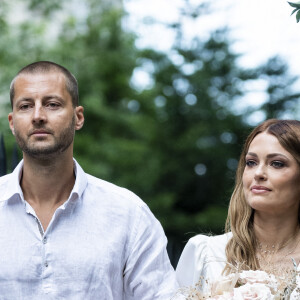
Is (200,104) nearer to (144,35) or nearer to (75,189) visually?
(144,35)

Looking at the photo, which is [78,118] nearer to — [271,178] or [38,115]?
[38,115]

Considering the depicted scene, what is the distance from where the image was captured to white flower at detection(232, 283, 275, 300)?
2953 millimetres

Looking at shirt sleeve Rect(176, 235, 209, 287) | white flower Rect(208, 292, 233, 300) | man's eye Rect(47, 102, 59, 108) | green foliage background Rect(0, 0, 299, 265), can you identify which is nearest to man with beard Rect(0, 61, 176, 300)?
man's eye Rect(47, 102, 59, 108)

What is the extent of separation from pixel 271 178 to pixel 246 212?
358 millimetres

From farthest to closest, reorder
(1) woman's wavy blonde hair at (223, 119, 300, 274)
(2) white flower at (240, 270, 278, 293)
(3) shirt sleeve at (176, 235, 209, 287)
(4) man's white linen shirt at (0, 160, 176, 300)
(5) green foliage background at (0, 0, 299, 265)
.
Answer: (5) green foliage background at (0, 0, 299, 265) < (3) shirt sleeve at (176, 235, 209, 287) < (1) woman's wavy blonde hair at (223, 119, 300, 274) < (4) man's white linen shirt at (0, 160, 176, 300) < (2) white flower at (240, 270, 278, 293)

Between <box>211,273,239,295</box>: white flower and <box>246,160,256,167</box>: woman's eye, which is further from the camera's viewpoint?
<box>246,160,256,167</box>: woman's eye

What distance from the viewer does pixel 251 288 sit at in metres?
3.02

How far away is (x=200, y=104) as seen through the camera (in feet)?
53.4

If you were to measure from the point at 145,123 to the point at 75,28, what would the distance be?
23.4 ft

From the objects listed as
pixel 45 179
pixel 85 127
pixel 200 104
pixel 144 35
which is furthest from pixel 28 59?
pixel 45 179

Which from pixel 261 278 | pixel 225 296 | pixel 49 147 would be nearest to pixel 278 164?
pixel 261 278

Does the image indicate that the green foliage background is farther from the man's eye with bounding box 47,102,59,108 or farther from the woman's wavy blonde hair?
the man's eye with bounding box 47,102,59,108

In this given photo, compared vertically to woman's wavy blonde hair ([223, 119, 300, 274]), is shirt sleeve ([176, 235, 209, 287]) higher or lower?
lower

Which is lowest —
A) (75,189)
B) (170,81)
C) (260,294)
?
(260,294)
